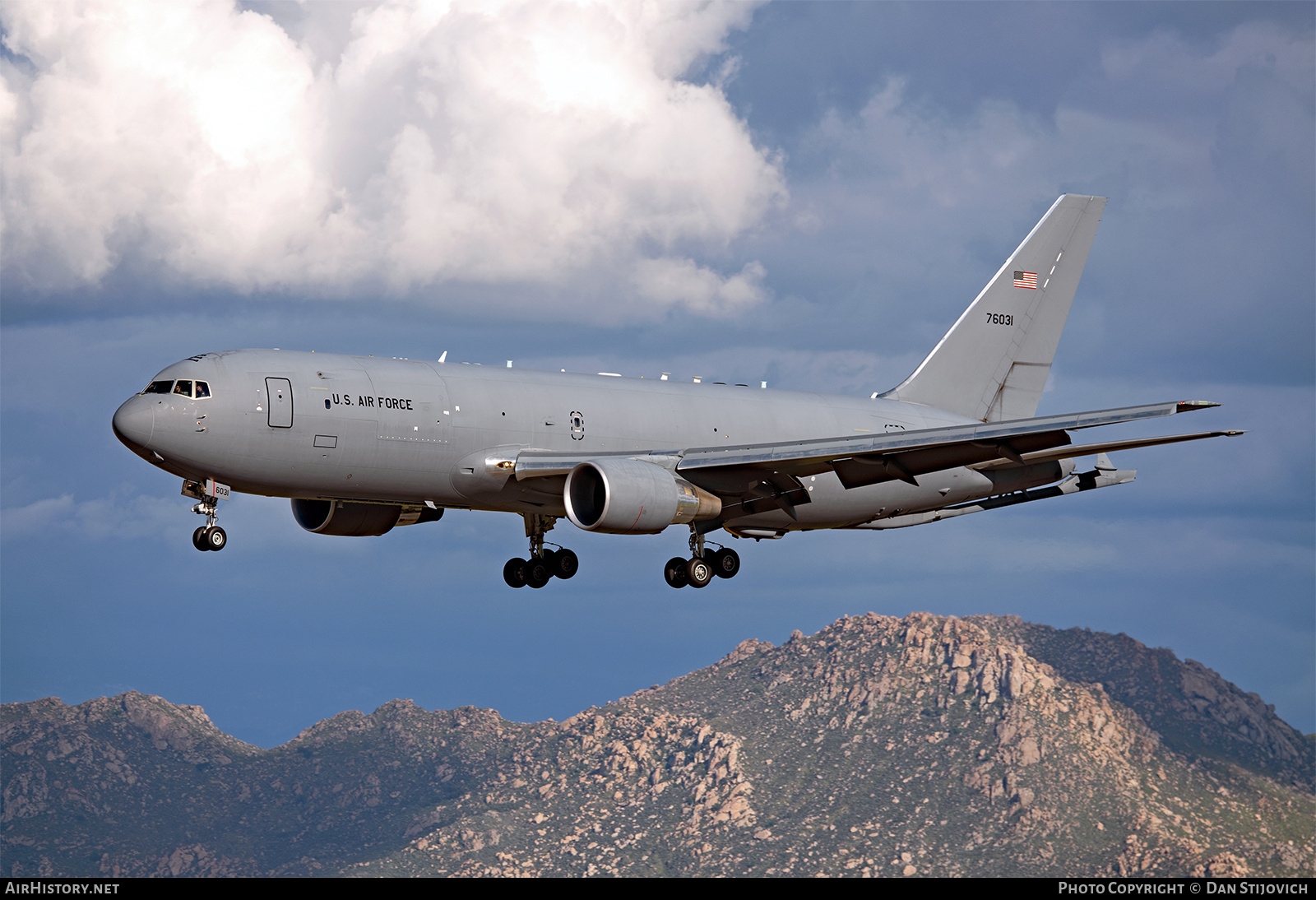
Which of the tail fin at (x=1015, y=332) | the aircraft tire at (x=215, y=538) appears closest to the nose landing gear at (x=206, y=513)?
the aircraft tire at (x=215, y=538)

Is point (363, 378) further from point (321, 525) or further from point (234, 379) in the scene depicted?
point (321, 525)

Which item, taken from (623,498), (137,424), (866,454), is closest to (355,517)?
(137,424)

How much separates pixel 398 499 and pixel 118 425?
7.79 meters

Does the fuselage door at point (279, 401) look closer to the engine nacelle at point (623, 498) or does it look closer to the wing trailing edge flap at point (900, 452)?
the engine nacelle at point (623, 498)

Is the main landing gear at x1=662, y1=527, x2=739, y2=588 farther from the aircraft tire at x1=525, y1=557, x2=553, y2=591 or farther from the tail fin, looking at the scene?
the tail fin

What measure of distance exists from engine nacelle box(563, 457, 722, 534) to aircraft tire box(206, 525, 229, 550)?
357 inches

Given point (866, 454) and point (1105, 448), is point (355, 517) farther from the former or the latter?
point (1105, 448)

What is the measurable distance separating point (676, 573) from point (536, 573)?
545cm

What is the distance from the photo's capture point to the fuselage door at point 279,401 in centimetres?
3631

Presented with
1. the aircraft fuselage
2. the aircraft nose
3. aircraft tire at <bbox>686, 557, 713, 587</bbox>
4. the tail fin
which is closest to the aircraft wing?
the aircraft fuselage

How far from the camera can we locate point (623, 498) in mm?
38562

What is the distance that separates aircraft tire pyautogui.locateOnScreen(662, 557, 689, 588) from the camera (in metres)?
→ 43.8
